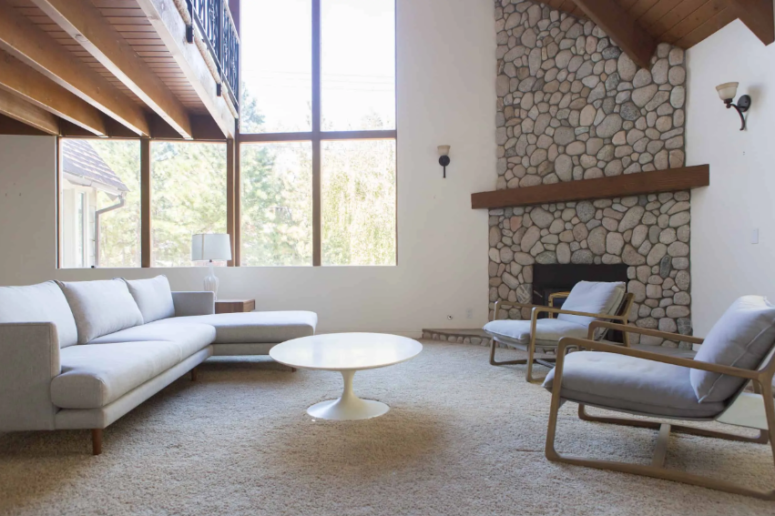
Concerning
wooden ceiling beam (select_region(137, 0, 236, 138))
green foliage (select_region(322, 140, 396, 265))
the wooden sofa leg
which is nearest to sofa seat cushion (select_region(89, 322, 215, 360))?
the wooden sofa leg

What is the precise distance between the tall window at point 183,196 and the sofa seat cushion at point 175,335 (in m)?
2.30

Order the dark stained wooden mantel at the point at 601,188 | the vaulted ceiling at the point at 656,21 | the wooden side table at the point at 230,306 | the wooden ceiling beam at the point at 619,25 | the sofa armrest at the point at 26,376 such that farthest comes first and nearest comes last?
the wooden side table at the point at 230,306 < the wooden ceiling beam at the point at 619,25 < the dark stained wooden mantel at the point at 601,188 < the vaulted ceiling at the point at 656,21 < the sofa armrest at the point at 26,376

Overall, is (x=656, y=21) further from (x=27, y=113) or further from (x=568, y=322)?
(x=27, y=113)

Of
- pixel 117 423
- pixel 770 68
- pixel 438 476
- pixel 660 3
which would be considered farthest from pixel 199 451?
pixel 660 3

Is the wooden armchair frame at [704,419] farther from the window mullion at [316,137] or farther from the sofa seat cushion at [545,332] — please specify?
the window mullion at [316,137]

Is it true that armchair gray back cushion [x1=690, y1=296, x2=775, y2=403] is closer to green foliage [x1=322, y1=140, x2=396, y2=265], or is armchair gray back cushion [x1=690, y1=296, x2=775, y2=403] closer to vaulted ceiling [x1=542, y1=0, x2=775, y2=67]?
vaulted ceiling [x1=542, y1=0, x2=775, y2=67]

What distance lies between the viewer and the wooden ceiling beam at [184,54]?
300 centimetres

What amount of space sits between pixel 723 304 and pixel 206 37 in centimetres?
481

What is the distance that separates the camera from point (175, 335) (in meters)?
3.12

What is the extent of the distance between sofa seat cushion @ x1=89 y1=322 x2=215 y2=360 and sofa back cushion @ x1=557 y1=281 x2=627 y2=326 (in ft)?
9.12

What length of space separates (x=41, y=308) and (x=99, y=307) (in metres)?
0.48

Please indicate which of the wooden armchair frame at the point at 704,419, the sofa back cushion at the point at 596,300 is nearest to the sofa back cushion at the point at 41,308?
the wooden armchair frame at the point at 704,419

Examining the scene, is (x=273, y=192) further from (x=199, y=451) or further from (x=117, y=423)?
(x=199, y=451)

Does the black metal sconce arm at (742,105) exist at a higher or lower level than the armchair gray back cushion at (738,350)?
higher
